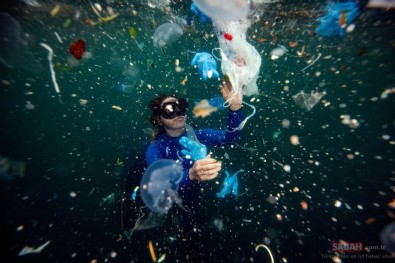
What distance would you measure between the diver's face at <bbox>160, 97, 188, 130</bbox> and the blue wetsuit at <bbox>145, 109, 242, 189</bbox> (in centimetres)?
50

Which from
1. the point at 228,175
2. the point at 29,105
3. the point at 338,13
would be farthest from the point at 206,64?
the point at 29,105

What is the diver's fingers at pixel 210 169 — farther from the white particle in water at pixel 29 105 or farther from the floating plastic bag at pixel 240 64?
the white particle in water at pixel 29 105

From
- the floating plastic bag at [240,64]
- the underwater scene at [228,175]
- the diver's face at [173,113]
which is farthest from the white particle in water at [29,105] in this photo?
the diver's face at [173,113]

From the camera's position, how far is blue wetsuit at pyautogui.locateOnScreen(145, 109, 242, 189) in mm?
4199

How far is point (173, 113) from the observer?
423cm

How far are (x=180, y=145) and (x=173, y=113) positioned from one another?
0.86 metres

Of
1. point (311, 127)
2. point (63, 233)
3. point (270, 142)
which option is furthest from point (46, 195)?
point (311, 127)

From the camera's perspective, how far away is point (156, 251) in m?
7.13

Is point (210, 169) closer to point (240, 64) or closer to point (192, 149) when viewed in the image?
point (192, 149)

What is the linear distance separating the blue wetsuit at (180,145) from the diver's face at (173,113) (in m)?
0.50

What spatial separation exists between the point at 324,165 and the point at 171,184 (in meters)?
20.0

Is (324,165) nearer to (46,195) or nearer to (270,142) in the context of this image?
(270,142)

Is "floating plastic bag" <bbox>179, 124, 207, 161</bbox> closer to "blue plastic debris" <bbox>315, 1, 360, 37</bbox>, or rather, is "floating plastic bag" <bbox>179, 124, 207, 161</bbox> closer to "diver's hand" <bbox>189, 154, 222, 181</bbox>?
"diver's hand" <bbox>189, 154, 222, 181</bbox>

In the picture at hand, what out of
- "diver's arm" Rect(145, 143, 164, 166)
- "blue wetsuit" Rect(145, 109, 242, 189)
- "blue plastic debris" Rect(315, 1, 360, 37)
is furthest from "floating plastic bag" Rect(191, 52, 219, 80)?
"blue plastic debris" Rect(315, 1, 360, 37)
